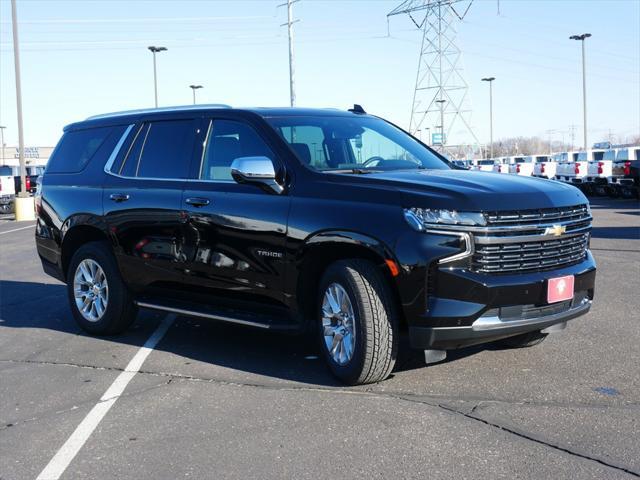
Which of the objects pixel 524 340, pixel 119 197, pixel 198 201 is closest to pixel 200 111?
pixel 198 201

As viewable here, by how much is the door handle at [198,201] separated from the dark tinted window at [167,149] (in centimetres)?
32

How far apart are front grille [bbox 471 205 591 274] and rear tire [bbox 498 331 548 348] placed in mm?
973

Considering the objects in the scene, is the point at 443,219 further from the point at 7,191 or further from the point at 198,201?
the point at 7,191

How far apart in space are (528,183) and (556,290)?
2.51ft

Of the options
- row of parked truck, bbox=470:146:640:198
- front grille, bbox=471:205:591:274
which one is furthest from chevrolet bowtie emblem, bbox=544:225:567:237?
row of parked truck, bbox=470:146:640:198

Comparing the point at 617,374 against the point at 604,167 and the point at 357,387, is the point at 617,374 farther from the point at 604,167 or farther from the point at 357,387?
the point at 604,167

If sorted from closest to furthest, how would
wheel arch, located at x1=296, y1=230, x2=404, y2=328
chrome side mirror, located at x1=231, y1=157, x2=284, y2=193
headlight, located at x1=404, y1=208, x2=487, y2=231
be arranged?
headlight, located at x1=404, y1=208, x2=487, y2=231
wheel arch, located at x1=296, y1=230, x2=404, y2=328
chrome side mirror, located at x1=231, y1=157, x2=284, y2=193

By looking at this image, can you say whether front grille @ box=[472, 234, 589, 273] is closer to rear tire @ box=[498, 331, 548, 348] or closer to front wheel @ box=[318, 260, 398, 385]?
front wheel @ box=[318, 260, 398, 385]

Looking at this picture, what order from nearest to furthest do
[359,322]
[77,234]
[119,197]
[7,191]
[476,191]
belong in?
1. [476,191]
2. [359,322]
3. [119,197]
4. [77,234]
5. [7,191]

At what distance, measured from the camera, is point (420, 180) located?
535 cm

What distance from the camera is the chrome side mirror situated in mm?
5645

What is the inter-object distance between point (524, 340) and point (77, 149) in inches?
182

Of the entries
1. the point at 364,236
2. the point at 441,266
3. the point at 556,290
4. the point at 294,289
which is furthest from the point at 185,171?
the point at 556,290

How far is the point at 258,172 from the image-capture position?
565 cm
